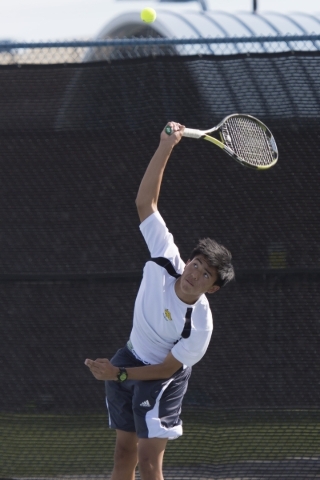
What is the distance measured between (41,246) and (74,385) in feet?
2.45

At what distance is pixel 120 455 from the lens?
395 centimetres

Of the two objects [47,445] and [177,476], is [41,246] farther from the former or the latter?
[177,476]

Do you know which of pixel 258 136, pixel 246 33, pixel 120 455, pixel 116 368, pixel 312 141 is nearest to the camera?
pixel 116 368

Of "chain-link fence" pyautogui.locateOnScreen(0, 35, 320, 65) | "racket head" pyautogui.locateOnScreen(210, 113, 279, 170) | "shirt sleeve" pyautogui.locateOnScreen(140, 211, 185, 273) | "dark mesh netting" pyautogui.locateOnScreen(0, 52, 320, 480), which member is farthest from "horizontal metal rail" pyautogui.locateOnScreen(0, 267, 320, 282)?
"chain-link fence" pyautogui.locateOnScreen(0, 35, 320, 65)

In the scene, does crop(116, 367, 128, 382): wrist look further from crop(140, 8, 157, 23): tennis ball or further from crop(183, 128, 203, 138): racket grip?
crop(140, 8, 157, 23): tennis ball

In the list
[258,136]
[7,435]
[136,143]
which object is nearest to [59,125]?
[136,143]

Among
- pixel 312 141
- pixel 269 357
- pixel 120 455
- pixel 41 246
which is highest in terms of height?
pixel 312 141

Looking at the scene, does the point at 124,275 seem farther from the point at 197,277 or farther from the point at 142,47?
the point at 142,47

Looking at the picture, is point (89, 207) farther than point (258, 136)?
Yes

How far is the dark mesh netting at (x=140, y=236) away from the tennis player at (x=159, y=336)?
2.56 ft

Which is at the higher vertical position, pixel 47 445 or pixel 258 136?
pixel 258 136

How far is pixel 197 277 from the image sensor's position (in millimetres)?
3609

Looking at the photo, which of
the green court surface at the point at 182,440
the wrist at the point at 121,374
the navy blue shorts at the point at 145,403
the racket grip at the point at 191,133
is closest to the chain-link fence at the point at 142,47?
the racket grip at the point at 191,133

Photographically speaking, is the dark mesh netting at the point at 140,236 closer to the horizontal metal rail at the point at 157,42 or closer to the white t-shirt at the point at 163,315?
the horizontal metal rail at the point at 157,42
